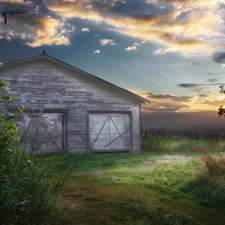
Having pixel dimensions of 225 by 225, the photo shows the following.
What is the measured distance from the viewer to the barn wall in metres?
18.4

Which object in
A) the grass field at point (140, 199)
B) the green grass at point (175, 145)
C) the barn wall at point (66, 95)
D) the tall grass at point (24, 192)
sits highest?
the barn wall at point (66, 95)

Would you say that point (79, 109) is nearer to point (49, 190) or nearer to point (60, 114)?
point (60, 114)

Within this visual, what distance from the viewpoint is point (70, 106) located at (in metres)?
19.2

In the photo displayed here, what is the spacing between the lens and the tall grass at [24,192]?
5.04 meters

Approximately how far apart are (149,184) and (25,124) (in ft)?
34.8

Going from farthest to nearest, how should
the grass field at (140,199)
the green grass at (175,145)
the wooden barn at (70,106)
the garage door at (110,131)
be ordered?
the green grass at (175,145)
the garage door at (110,131)
the wooden barn at (70,106)
the grass field at (140,199)

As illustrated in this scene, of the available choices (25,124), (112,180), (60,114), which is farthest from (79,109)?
(112,180)

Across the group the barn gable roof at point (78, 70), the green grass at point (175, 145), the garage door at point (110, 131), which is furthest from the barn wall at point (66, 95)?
the green grass at point (175, 145)

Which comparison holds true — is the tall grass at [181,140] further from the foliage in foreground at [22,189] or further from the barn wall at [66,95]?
the foliage in foreground at [22,189]

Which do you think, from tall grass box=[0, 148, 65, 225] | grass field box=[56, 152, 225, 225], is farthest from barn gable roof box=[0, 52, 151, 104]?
tall grass box=[0, 148, 65, 225]

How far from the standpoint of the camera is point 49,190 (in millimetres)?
5648

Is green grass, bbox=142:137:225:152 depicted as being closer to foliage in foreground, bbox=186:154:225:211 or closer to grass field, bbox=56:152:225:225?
grass field, bbox=56:152:225:225

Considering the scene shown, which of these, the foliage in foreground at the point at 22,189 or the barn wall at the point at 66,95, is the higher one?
Result: the barn wall at the point at 66,95

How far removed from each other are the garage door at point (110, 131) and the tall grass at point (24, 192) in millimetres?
14088
